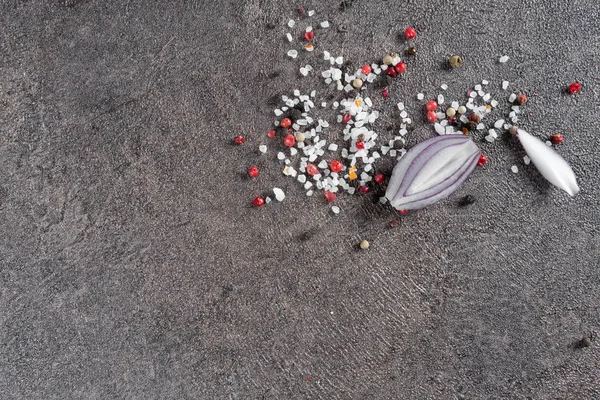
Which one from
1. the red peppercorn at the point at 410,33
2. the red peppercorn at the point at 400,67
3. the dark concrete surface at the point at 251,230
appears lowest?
the dark concrete surface at the point at 251,230

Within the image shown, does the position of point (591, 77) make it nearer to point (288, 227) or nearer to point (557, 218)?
point (557, 218)

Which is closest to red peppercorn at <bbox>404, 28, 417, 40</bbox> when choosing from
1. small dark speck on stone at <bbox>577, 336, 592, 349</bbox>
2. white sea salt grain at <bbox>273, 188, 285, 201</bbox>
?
white sea salt grain at <bbox>273, 188, 285, 201</bbox>

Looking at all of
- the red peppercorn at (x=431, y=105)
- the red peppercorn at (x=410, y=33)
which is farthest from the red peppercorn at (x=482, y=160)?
the red peppercorn at (x=410, y=33)

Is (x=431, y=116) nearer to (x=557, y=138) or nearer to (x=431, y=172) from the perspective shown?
(x=431, y=172)

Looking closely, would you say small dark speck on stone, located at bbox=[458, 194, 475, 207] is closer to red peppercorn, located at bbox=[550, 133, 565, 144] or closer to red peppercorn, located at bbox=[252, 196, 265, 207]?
red peppercorn, located at bbox=[550, 133, 565, 144]

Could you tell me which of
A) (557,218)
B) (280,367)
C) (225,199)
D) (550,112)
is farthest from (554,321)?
(225,199)

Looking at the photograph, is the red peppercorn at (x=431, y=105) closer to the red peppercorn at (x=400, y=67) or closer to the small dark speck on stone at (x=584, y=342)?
the red peppercorn at (x=400, y=67)

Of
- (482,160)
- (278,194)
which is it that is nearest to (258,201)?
(278,194)
